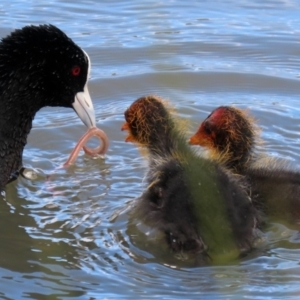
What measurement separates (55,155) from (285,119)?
1759 millimetres

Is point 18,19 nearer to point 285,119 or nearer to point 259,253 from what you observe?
point 285,119

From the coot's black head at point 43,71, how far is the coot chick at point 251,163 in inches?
41.4

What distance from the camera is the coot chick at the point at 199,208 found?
5035 millimetres

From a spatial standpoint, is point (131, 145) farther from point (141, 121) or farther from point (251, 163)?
point (251, 163)

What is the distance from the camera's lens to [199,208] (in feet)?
16.5

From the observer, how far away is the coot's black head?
6340mm

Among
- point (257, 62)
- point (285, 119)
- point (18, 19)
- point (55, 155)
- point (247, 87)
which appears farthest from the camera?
point (18, 19)

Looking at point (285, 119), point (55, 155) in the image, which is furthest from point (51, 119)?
point (285, 119)

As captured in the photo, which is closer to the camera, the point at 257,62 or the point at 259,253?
the point at 259,253

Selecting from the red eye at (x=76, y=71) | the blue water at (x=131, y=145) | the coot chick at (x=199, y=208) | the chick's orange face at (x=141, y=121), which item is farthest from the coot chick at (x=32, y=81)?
the coot chick at (x=199, y=208)

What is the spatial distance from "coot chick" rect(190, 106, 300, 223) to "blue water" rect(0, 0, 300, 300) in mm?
145

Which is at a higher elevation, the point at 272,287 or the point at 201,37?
the point at 201,37

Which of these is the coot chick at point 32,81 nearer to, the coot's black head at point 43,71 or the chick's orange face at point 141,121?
the coot's black head at point 43,71

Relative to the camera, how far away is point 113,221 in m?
5.76
